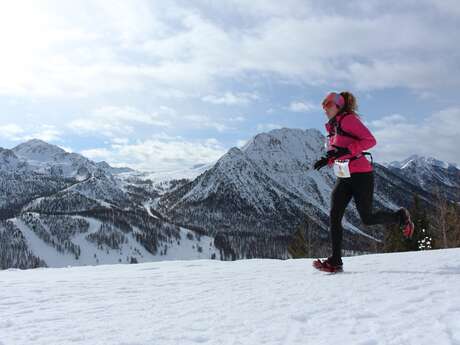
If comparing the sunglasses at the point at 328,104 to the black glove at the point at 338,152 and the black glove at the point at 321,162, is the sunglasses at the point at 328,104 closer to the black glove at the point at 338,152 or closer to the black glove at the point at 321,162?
the black glove at the point at 338,152

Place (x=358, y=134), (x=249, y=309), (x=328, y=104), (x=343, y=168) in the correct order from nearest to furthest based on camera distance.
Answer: (x=249, y=309) < (x=358, y=134) < (x=343, y=168) < (x=328, y=104)

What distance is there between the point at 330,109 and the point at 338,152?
0.67 meters

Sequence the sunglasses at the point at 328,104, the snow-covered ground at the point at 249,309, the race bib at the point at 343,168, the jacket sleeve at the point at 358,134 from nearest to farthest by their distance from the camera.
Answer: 1. the snow-covered ground at the point at 249,309
2. the jacket sleeve at the point at 358,134
3. the race bib at the point at 343,168
4. the sunglasses at the point at 328,104

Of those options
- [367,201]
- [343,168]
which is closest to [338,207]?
[367,201]

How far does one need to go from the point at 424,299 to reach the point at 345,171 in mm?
2641

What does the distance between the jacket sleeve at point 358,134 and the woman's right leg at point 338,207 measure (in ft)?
1.59

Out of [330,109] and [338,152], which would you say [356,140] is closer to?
[338,152]

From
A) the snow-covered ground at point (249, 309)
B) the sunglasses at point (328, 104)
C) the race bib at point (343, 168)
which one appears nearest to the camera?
the snow-covered ground at point (249, 309)

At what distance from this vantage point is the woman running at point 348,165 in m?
Result: 5.98

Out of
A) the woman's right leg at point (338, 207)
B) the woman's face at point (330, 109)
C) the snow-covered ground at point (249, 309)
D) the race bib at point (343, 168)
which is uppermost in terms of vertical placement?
the woman's face at point (330, 109)

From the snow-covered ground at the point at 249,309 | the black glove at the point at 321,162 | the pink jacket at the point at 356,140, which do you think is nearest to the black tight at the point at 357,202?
the pink jacket at the point at 356,140

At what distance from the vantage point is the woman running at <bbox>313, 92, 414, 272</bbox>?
5.98m

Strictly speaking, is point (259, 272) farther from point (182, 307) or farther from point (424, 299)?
point (424, 299)

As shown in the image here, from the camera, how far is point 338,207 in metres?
6.31
